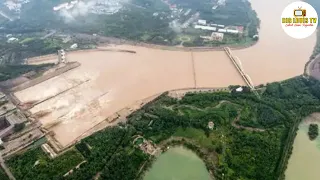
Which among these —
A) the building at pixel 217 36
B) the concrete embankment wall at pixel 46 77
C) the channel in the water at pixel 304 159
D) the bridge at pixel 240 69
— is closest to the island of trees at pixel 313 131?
the channel in the water at pixel 304 159

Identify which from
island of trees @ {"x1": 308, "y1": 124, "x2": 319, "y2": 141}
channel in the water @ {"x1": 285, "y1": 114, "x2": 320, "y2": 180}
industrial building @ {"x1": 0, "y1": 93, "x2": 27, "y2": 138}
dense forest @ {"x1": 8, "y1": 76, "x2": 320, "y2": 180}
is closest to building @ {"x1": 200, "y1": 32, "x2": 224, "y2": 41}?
dense forest @ {"x1": 8, "y1": 76, "x2": 320, "y2": 180}

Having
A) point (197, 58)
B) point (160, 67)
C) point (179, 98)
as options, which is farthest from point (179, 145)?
point (197, 58)

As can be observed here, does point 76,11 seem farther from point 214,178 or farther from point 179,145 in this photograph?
point 214,178

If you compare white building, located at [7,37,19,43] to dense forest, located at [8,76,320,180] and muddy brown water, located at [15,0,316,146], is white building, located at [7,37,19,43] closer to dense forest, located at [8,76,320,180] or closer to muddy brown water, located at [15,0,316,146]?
muddy brown water, located at [15,0,316,146]

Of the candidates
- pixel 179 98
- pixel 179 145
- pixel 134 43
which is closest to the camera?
pixel 179 145

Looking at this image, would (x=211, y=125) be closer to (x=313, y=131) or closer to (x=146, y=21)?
(x=313, y=131)

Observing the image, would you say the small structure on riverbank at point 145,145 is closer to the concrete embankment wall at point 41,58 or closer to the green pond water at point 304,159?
the green pond water at point 304,159

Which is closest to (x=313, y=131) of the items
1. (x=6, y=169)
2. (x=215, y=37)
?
(x=215, y=37)
